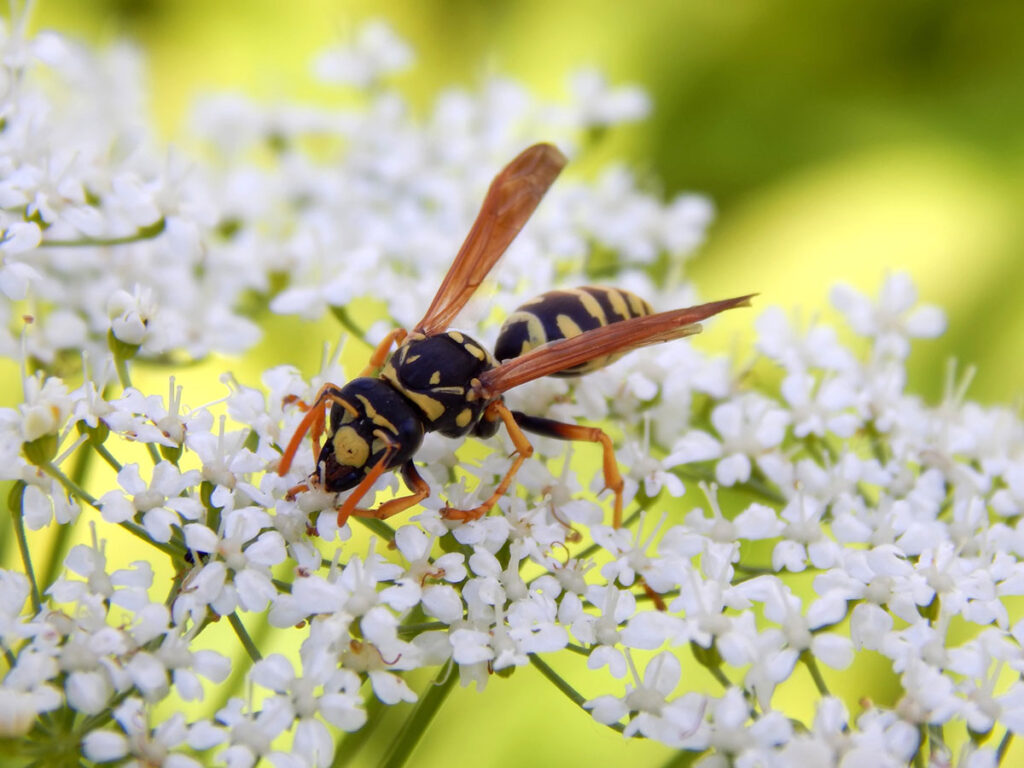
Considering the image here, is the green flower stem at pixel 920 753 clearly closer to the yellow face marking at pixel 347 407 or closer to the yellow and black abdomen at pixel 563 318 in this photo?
the yellow and black abdomen at pixel 563 318

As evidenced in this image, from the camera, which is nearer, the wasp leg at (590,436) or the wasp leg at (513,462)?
the wasp leg at (513,462)

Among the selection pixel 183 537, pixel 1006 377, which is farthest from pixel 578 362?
pixel 1006 377

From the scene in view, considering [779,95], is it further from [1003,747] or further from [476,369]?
[1003,747]

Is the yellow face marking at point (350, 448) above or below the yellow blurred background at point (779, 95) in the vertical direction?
below

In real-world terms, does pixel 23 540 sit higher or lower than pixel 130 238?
lower

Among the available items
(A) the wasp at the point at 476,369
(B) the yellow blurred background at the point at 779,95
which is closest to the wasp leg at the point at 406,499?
(A) the wasp at the point at 476,369

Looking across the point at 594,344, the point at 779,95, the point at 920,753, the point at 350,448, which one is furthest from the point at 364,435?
the point at 779,95
